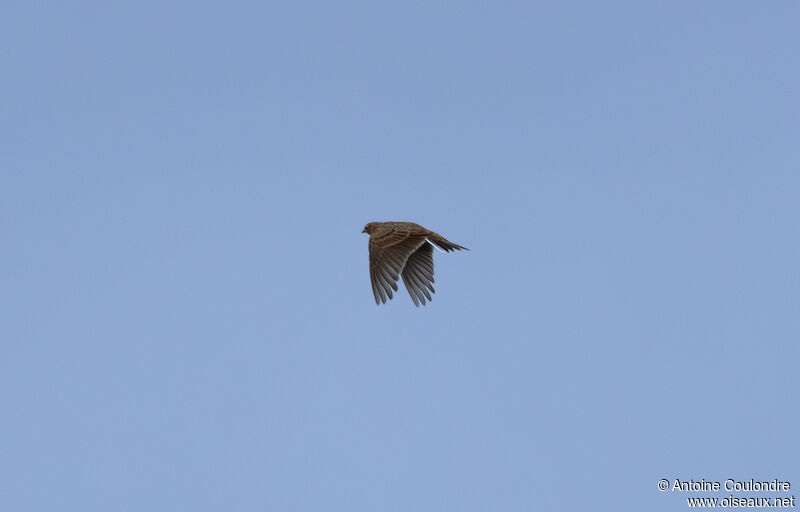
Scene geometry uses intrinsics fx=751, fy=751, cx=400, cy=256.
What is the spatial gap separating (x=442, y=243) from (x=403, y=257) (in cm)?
223

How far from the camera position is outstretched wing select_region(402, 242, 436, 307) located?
27.2m

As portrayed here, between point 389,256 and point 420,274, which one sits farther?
point 420,274

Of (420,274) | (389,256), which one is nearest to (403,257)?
(389,256)

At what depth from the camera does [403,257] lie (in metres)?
25.7

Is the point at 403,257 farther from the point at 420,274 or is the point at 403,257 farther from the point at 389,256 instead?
the point at 420,274

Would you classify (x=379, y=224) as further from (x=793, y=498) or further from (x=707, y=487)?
(x=793, y=498)

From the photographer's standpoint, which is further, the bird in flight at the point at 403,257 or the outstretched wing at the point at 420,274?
the outstretched wing at the point at 420,274

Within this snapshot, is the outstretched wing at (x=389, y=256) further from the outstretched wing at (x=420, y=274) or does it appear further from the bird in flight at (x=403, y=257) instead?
the outstretched wing at (x=420, y=274)

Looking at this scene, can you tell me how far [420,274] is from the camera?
27625mm

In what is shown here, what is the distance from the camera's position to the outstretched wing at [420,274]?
27.2 m

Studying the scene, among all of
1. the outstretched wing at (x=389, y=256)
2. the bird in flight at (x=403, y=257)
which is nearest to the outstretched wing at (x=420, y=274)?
the bird in flight at (x=403, y=257)

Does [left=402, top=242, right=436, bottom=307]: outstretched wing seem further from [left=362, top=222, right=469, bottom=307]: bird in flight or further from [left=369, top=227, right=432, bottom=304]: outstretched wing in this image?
[left=369, top=227, right=432, bottom=304]: outstretched wing

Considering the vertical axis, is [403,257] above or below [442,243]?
below

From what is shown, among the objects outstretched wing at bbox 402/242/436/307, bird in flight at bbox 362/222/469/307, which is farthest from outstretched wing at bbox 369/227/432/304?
outstretched wing at bbox 402/242/436/307
